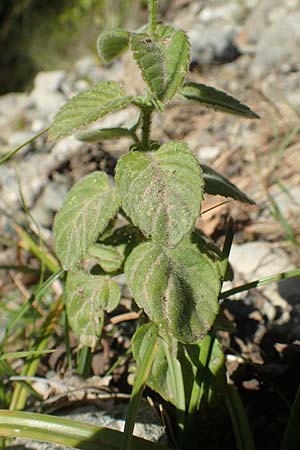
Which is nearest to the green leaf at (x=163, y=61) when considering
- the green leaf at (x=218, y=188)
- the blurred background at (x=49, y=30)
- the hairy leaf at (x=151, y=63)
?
the hairy leaf at (x=151, y=63)

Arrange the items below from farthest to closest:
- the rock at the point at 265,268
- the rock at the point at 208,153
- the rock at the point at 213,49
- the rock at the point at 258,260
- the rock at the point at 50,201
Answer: the rock at the point at 213,49, the rock at the point at 208,153, the rock at the point at 50,201, the rock at the point at 258,260, the rock at the point at 265,268

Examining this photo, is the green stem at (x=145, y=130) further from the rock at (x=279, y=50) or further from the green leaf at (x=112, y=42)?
the rock at (x=279, y=50)

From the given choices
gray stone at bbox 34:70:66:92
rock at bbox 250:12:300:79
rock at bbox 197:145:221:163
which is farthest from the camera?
gray stone at bbox 34:70:66:92

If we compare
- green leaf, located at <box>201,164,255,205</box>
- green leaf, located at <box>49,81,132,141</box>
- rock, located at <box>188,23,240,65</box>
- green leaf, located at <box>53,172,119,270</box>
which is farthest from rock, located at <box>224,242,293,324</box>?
rock, located at <box>188,23,240,65</box>

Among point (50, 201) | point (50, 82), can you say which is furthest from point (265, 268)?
point (50, 82)

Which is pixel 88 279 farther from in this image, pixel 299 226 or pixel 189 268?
pixel 299 226

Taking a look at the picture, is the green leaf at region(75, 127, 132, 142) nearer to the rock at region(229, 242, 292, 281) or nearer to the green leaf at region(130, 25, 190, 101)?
the green leaf at region(130, 25, 190, 101)

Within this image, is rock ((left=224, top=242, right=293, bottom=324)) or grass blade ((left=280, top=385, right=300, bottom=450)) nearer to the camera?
grass blade ((left=280, top=385, right=300, bottom=450))
